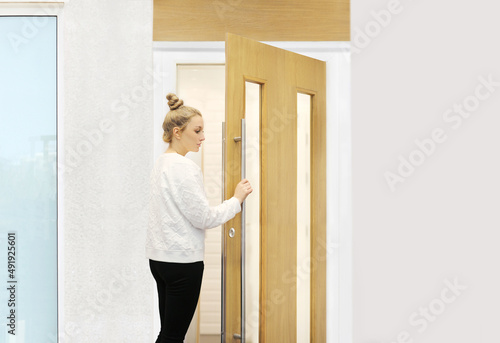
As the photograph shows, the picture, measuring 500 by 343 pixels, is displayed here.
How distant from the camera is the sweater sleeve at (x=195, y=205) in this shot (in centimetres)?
192

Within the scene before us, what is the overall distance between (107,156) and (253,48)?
102 cm

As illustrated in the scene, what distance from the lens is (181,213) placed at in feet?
6.42

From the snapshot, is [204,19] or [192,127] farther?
[204,19]

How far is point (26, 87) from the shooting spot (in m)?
2.59

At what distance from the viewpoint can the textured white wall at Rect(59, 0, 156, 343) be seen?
2.56 meters

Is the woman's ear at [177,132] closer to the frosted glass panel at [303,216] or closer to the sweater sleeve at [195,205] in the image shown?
the sweater sleeve at [195,205]

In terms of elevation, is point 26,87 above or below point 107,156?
above

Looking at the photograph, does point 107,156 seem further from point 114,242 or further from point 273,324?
point 273,324
